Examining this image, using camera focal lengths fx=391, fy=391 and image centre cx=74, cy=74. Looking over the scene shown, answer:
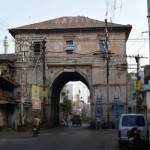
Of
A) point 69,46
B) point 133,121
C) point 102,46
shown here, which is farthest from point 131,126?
point 69,46

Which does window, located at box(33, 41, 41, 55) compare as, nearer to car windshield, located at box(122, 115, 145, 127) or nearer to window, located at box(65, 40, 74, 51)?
window, located at box(65, 40, 74, 51)

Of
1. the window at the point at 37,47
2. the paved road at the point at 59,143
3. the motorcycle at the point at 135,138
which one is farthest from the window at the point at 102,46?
the motorcycle at the point at 135,138

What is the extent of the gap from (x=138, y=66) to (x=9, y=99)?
15.4 metres

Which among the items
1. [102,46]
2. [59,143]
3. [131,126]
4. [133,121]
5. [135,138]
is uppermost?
[102,46]

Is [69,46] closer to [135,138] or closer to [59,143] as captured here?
[59,143]

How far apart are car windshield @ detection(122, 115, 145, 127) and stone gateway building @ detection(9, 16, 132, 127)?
25887 mm

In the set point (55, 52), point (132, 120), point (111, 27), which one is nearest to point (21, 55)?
point (55, 52)

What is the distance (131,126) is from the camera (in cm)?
1981

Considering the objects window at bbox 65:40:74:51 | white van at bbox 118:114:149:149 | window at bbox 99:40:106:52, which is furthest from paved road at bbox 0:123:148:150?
window at bbox 99:40:106:52

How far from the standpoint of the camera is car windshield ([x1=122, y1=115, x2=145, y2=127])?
2003 centimetres

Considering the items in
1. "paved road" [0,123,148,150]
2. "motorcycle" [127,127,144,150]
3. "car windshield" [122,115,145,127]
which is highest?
"car windshield" [122,115,145,127]

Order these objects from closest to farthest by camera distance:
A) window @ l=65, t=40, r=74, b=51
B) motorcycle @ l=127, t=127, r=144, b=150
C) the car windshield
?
motorcycle @ l=127, t=127, r=144, b=150
the car windshield
window @ l=65, t=40, r=74, b=51

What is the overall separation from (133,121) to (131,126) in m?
0.43

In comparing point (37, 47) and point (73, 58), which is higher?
point (37, 47)
